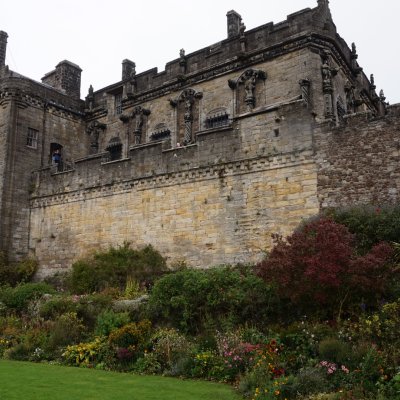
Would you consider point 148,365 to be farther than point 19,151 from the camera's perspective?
No

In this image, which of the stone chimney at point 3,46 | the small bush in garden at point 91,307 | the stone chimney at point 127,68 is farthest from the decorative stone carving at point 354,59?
the stone chimney at point 3,46

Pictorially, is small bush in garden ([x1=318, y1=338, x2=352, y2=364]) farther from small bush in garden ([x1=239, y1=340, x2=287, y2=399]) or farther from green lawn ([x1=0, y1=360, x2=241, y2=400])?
green lawn ([x1=0, y1=360, x2=241, y2=400])

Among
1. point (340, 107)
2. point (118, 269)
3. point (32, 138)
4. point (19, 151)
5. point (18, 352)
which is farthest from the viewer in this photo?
point (32, 138)

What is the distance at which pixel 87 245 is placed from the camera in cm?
2298

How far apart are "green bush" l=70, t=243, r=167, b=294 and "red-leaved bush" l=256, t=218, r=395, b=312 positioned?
7.50 m

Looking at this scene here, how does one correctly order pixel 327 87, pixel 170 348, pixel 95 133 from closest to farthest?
pixel 170 348, pixel 327 87, pixel 95 133

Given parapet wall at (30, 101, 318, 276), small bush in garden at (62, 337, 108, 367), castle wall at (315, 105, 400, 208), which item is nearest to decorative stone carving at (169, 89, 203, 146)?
parapet wall at (30, 101, 318, 276)

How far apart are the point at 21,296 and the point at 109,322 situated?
5792 mm

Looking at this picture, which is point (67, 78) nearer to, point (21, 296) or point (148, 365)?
point (21, 296)

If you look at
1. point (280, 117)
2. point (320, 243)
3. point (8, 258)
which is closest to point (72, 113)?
point (8, 258)

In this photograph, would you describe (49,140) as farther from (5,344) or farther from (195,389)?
(195,389)

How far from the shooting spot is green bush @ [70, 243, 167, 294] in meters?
19.7

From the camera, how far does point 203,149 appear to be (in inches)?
773

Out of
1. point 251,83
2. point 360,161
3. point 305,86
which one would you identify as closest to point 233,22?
point 251,83
